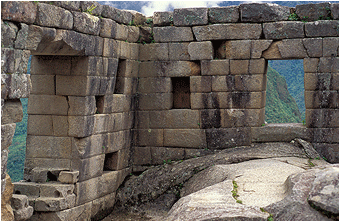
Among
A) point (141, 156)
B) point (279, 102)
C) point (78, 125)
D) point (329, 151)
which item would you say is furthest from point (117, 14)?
point (279, 102)

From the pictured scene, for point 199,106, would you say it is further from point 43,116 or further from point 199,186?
point 43,116

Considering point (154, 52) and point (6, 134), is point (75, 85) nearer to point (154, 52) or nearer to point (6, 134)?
point (6, 134)

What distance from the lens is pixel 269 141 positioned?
34.7 ft

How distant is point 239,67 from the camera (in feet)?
34.3

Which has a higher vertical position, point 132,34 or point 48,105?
point 132,34

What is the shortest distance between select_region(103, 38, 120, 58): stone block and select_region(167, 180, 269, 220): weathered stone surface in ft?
12.1

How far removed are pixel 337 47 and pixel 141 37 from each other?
437 cm

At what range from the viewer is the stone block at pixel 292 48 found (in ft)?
33.4

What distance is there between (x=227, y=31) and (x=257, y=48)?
767 millimetres

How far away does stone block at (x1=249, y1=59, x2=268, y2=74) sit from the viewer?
10.4m

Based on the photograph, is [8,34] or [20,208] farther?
[20,208]

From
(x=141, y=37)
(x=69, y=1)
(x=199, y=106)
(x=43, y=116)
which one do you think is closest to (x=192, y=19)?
(x=141, y=37)

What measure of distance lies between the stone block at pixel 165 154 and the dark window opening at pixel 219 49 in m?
2.32

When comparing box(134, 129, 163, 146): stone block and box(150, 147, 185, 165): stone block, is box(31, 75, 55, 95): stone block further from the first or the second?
box(150, 147, 185, 165): stone block
